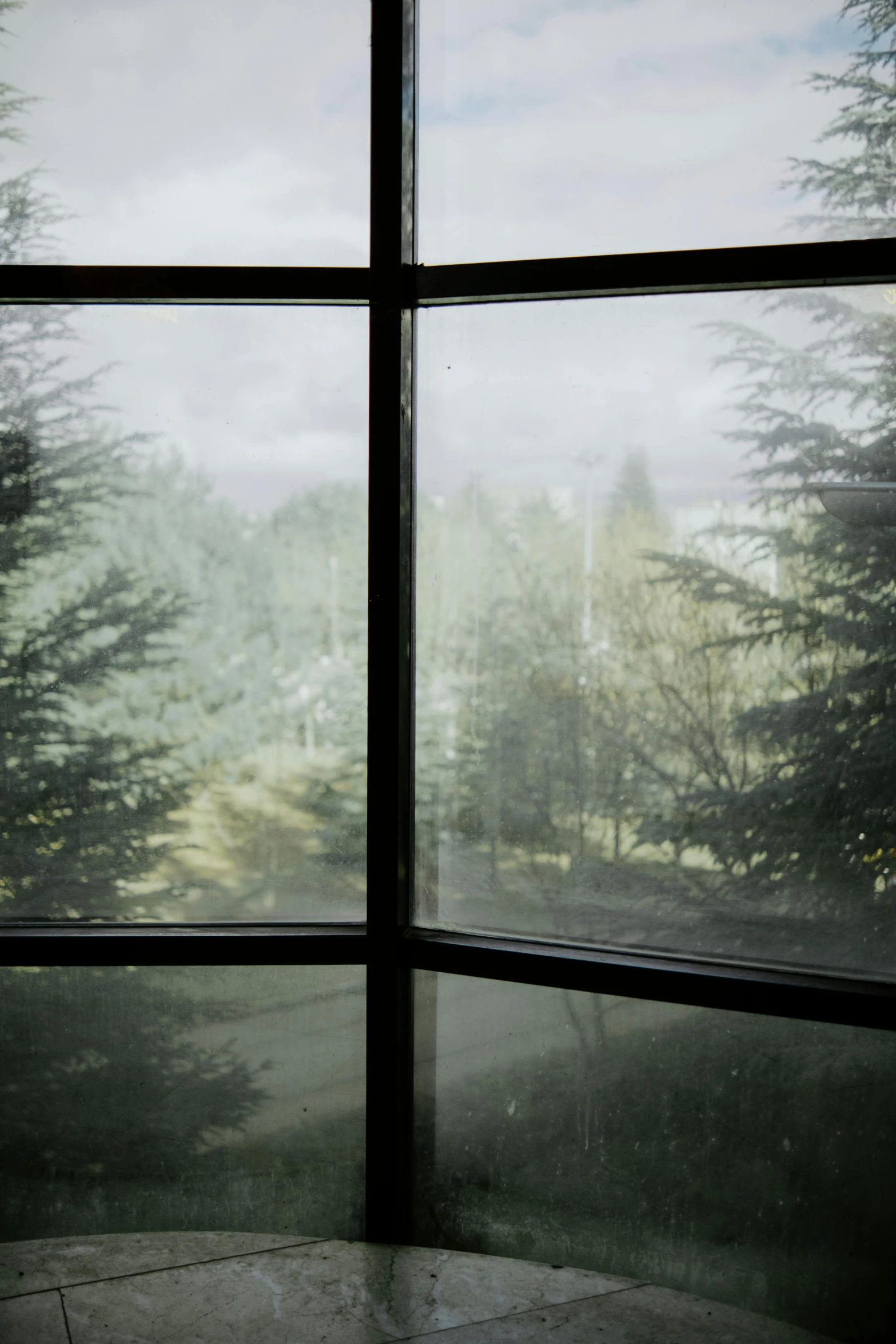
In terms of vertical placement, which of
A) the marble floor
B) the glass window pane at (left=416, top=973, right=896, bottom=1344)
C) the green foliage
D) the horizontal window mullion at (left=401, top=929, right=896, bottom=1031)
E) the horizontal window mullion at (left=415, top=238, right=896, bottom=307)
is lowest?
the marble floor

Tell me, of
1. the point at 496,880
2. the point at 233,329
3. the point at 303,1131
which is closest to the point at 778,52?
the point at 233,329

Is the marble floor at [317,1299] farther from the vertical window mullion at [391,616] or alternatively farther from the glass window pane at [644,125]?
the glass window pane at [644,125]

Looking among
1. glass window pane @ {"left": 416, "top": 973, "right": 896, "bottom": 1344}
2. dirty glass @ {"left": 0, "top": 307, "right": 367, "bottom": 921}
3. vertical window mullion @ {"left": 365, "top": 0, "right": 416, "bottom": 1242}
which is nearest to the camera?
glass window pane @ {"left": 416, "top": 973, "right": 896, "bottom": 1344}

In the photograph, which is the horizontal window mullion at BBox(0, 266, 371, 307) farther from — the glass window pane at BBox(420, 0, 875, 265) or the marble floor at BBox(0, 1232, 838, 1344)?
the marble floor at BBox(0, 1232, 838, 1344)

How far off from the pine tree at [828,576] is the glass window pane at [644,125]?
15 millimetres

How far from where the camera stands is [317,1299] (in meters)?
2.53

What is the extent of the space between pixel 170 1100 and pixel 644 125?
2.89 m

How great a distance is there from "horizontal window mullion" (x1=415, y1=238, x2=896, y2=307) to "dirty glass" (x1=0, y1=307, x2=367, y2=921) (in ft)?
1.05

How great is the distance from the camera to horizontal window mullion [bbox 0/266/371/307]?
270 centimetres

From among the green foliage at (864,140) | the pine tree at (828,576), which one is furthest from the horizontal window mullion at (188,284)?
the green foliage at (864,140)

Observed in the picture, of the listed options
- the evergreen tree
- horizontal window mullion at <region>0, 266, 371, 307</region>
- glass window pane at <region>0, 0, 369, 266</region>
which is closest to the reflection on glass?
the evergreen tree

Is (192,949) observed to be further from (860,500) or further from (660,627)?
(860,500)

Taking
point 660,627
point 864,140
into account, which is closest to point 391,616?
point 660,627

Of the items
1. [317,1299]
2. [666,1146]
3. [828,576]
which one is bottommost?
[317,1299]
